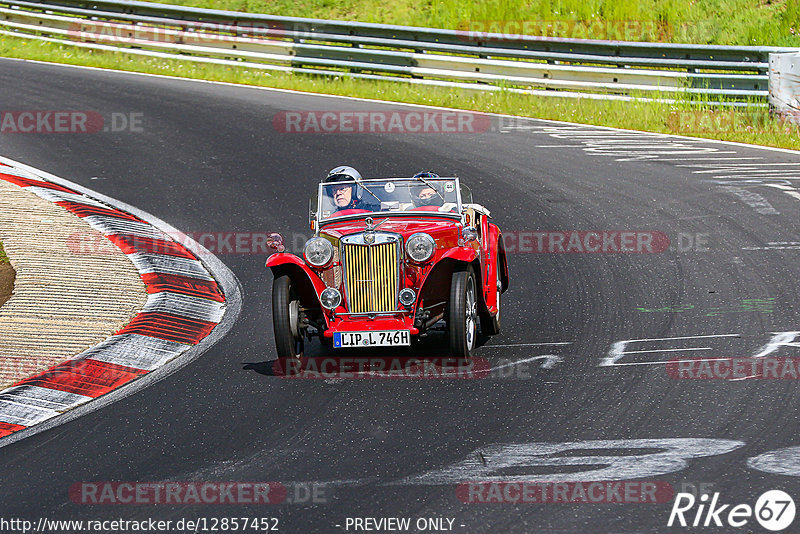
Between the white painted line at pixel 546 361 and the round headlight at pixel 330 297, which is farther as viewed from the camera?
the round headlight at pixel 330 297

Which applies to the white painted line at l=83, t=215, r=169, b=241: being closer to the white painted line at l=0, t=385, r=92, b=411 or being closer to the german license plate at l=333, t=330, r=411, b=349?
the white painted line at l=0, t=385, r=92, b=411

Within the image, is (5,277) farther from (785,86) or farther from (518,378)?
(785,86)

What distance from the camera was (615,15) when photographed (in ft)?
72.7

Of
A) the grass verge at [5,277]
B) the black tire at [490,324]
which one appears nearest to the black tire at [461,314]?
the black tire at [490,324]

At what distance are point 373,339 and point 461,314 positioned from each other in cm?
69

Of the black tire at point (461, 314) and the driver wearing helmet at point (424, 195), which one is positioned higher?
the driver wearing helmet at point (424, 195)

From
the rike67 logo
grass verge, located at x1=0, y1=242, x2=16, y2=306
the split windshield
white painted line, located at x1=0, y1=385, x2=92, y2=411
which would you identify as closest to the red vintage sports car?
the split windshield

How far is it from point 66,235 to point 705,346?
7083 mm

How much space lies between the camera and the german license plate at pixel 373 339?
8.16m

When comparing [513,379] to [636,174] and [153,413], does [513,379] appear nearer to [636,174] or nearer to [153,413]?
[153,413]

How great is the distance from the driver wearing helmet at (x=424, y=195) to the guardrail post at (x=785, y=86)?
8.42m

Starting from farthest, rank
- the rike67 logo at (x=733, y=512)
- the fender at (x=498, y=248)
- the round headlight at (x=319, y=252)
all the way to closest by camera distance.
Answer: the fender at (x=498, y=248) → the round headlight at (x=319, y=252) → the rike67 logo at (x=733, y=512)

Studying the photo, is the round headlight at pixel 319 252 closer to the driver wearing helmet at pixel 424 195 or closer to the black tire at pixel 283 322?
the black tire at pixel 283 322

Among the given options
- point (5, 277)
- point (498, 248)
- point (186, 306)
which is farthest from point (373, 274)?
point (5, 277)
